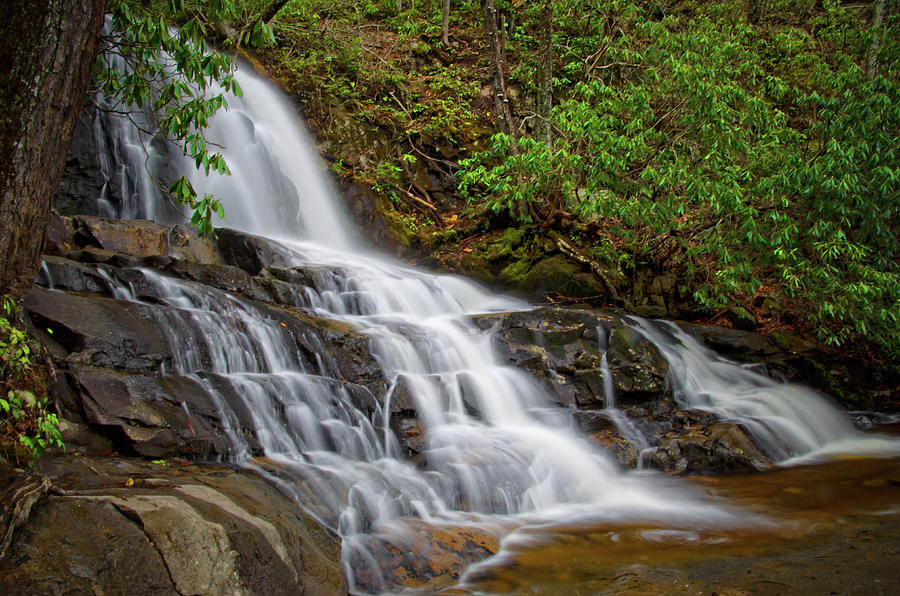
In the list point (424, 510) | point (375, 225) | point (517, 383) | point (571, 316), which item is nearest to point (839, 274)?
point (571, 316)

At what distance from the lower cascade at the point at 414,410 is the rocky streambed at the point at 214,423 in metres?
0.05

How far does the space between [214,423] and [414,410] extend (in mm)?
2150

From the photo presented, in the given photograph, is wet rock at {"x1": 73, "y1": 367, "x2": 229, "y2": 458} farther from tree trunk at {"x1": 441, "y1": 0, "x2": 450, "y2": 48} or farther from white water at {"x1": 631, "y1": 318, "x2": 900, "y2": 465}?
tree trunk at {"x1": 441, "y1": 0, "x2": 450, "y2": 48}

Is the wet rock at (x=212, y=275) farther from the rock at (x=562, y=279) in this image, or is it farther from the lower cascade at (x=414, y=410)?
the rock at (x=562, y=279)

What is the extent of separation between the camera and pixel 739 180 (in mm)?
10055

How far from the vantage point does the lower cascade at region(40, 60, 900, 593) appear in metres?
4.79

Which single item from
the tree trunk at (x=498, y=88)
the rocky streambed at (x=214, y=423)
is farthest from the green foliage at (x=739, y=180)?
the rocky streambed at (x=214, y=423)

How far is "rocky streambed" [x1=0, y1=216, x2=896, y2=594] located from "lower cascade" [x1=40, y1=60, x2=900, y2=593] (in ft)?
0.16

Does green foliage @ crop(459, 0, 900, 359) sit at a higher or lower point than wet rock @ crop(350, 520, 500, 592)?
higher

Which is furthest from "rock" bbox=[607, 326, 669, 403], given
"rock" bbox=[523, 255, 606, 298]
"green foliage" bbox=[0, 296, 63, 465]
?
"green foliage" bbox=[0, 296, 63, 465]

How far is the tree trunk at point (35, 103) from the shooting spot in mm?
3131

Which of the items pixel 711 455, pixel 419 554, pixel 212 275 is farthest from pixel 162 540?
pixel 711 455

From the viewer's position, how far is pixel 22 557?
253cm

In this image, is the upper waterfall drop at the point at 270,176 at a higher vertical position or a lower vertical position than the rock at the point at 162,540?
higher
